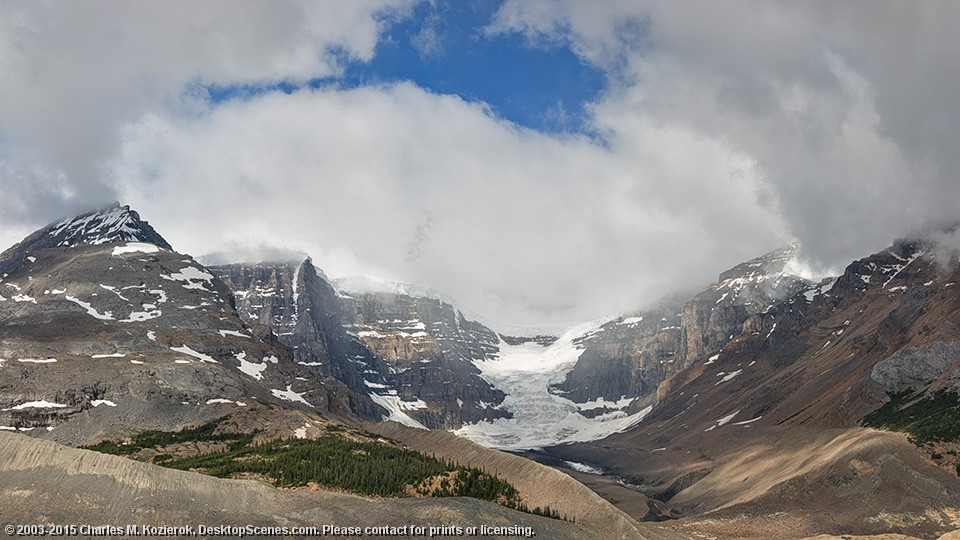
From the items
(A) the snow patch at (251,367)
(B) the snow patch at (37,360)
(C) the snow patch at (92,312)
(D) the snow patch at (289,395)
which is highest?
(C) the snow patch at (92,312)

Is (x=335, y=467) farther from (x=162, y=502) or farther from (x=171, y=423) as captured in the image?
(x=171, y=423)

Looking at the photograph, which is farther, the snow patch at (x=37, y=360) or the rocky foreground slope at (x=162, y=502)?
the snow patch at (x=37, y=360)

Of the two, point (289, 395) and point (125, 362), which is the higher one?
point (125, 362)

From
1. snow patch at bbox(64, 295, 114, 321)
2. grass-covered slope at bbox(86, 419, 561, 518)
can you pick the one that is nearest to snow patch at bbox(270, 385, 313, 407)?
grass-covered slope at bbox(86, 419, 561, 518)

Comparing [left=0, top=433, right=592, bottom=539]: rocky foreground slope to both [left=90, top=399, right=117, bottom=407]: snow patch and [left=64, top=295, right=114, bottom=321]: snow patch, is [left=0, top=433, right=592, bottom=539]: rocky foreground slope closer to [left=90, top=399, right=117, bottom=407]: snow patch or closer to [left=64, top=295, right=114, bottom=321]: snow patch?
[left=90, top=399, right=117, bottom=407]: snow patch

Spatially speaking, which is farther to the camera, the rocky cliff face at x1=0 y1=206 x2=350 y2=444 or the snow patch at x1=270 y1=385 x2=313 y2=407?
the snow patch at x1=270 y1=385 x2=313 y2=407

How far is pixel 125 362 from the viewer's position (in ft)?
456

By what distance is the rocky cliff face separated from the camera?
122312 millimetres

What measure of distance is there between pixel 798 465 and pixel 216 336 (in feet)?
411

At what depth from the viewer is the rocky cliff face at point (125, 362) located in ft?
401

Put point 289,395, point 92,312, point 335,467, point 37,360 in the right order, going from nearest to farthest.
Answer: point 335,467
point 37,360
point 289,395
point 92,312

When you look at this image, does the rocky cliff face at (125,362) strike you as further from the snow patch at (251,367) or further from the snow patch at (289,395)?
the snow patch at (289,395)

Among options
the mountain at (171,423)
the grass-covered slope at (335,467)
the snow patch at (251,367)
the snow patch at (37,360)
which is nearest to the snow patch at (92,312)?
the mountain at (171,423)

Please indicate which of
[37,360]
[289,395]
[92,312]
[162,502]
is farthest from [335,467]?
[92,312]
